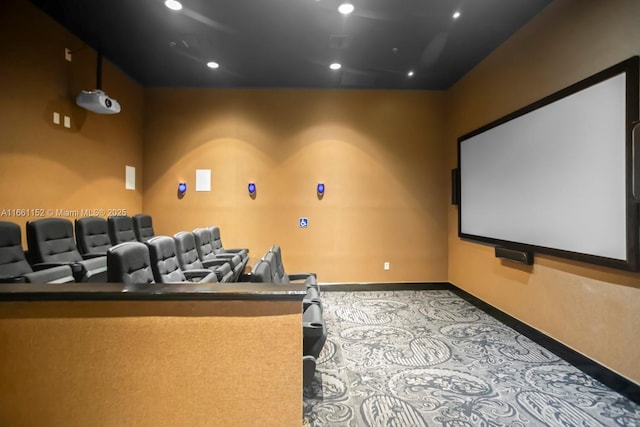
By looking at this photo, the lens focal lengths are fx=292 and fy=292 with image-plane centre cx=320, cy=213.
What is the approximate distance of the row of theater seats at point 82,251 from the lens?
2377 mm

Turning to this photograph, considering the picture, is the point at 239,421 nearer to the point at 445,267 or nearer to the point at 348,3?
the point at 348,3

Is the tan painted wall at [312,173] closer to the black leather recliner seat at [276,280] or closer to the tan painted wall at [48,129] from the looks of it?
the tan painted wall at [48,129]

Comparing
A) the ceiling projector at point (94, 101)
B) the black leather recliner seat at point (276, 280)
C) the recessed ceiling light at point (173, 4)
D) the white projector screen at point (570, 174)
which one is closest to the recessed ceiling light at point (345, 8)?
the recessed ceiling light at point (173, 4)

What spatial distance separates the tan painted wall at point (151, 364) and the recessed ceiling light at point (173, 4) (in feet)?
9.55

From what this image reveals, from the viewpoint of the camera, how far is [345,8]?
2885 mm

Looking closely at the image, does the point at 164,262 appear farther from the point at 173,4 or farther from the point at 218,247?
the point at 173,4

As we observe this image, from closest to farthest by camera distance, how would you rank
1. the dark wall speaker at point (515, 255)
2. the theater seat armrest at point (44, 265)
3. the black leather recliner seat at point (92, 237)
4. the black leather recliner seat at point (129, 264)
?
the black leather recliner seat at point (129, 264), the theater seat armrest at point (44, 265), the dark wall speaker at point (515, 255), the black leather recliner seat at point (92, 237)

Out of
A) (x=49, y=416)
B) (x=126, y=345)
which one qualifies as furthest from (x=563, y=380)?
(x=49, y=416)

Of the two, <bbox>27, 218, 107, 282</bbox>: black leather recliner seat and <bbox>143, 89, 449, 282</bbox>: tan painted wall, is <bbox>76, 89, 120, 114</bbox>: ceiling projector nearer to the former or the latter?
<bbox>143, 89, 449, 282</bbox>: tan painted wall

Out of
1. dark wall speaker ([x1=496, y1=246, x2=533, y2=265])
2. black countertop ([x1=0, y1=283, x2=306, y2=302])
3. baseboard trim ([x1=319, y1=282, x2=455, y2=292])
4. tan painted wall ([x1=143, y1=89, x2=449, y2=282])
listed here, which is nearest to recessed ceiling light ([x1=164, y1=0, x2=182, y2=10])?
tan painted wall ([x1=143, y1=89, x2=449, y2=282])

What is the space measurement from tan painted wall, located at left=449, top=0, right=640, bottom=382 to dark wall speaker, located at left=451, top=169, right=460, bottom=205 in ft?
2.53

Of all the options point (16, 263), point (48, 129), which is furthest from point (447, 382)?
point (48, 129)

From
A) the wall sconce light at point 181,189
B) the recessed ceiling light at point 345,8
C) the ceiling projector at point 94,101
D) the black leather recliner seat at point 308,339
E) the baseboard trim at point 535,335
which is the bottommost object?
the baseboard trim at point 535,335

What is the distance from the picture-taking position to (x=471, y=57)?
3893 mm
